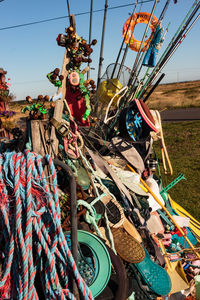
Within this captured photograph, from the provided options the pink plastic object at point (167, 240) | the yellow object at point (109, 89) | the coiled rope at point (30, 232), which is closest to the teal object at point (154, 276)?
the pink plastic object at point (167, 240)

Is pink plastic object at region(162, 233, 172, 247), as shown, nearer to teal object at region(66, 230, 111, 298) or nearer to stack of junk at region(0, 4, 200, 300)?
stack of junk at region(0, 4, 200, 300)

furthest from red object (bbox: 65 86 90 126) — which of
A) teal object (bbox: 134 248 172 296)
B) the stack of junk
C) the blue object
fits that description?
teal object (bbox: 134 248 172 296)

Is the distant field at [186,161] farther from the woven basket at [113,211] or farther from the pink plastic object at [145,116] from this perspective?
the woven basket at [113,211]

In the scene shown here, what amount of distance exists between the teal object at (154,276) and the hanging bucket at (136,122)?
134 centimetres

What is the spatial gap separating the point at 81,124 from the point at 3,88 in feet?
12.5

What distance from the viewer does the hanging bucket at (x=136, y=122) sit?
2797 millimetres

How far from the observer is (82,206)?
6.44 feet

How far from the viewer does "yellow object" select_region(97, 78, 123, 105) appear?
135 inches

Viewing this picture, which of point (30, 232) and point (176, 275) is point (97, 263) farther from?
point (176, 275)

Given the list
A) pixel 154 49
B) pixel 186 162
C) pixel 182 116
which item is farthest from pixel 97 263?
pixel 182 116

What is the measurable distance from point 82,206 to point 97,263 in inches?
17.6

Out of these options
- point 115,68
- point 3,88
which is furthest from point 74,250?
point 3,88

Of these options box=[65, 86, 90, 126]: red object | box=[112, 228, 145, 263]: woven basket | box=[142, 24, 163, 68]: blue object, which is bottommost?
box=[112, 228, 145, 263]: woven basket

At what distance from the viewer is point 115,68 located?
145 inches
